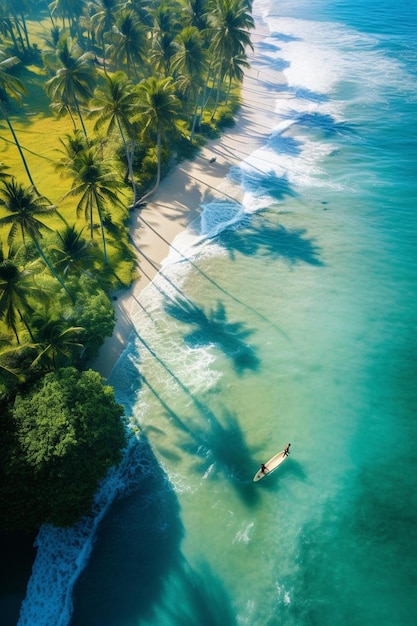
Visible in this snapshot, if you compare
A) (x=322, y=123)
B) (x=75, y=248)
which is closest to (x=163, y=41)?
(x=322, y=123)

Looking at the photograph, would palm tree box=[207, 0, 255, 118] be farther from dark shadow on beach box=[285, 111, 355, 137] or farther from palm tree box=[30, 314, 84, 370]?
palm tree box=[30, 314, 84, 370]

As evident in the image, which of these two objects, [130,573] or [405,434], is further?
[405,434]

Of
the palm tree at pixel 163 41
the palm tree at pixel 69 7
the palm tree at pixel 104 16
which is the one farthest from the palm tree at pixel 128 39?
the palm tree at pixel 69 7

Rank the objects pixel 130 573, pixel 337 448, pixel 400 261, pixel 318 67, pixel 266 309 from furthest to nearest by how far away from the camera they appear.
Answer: pixel 318 67
pixel 400 261
pixel 266 309
pixel 337 448
pixel 130 573

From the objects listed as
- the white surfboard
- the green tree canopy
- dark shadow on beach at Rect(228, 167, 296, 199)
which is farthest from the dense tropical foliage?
the white surfboard

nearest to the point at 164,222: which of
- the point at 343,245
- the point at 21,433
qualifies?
the point at 343,245

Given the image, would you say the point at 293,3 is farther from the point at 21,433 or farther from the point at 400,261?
the point at 21,433

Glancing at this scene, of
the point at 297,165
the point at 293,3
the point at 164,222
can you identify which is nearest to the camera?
the point at 164,222
